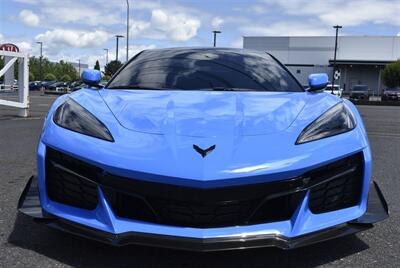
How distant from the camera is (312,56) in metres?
73.4

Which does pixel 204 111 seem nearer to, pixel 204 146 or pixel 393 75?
pixel 204 146

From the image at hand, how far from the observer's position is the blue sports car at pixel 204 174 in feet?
7.79

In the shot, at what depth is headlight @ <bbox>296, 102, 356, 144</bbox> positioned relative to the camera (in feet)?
8.76

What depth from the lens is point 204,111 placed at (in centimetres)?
291

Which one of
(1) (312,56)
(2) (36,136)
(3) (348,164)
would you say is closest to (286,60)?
(1) (312,56)

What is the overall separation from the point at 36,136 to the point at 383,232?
6382 millimetres

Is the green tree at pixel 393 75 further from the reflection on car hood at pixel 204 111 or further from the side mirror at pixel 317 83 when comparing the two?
the reflection on car hood at pixel 204 111

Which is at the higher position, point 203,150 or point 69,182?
point 203,150

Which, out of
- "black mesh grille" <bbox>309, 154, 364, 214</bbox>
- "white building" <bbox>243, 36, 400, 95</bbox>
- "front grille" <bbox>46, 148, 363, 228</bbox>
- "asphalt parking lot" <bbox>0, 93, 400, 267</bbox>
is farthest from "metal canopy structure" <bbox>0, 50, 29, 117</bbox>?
"white building" <bbox>243, 36, 400, 95</bbox>

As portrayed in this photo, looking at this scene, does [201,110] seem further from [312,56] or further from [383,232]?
Result: [312,56]

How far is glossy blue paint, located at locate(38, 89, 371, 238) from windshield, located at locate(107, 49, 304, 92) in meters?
0.64

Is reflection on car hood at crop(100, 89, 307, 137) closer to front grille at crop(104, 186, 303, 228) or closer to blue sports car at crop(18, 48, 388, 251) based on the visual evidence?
blue sports car at crop(18, 48, 388, 251)

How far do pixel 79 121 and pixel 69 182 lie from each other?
393 mm

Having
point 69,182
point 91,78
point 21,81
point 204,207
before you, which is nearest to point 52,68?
point 21,81
